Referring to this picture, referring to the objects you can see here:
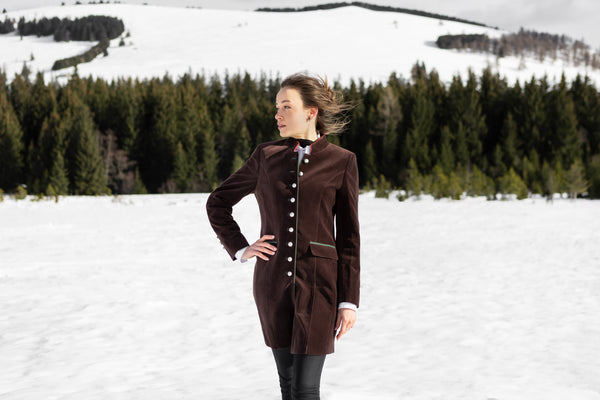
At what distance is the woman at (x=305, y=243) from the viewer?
2266 millimetres

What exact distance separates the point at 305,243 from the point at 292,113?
1.75 ft

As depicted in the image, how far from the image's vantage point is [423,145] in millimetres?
42594

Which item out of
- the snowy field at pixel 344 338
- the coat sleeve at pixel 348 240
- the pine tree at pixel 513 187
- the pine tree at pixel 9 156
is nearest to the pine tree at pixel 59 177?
the pine tree at pixel 9 156

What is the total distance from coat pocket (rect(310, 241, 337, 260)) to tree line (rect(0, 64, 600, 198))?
114ft

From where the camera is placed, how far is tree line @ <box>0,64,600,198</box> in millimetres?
40938

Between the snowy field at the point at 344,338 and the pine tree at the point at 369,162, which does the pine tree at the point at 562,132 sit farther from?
the snowy field at the point at 344,338

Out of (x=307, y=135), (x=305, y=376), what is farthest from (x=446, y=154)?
(x=305, y=376)

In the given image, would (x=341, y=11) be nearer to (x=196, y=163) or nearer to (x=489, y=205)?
(x=196, y=163)

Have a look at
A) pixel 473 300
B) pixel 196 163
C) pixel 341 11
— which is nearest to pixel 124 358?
pixel 473 300

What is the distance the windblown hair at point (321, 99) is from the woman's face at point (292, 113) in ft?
0.07

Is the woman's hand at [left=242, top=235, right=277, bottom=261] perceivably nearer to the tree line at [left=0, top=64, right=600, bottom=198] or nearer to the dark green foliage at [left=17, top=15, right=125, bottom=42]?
the tree line at [left=0, top=64, right=600, bottom=198]

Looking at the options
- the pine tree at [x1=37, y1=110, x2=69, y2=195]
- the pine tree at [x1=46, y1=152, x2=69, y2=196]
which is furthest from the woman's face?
the pine tree at [x1=46, y1=152, x2=69, y2=196]

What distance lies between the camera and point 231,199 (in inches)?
98.5

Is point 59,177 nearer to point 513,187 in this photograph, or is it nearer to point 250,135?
point 250,135
